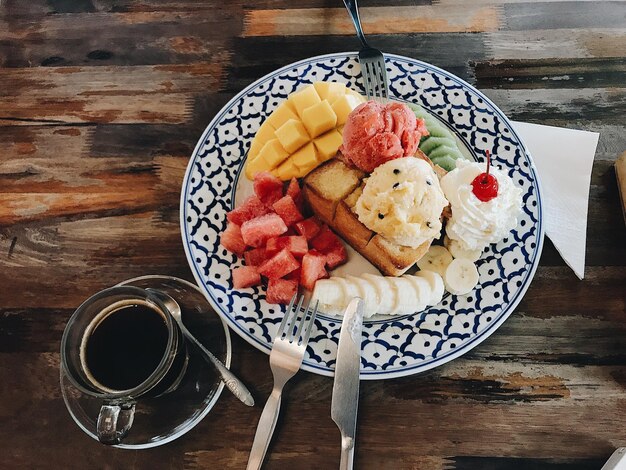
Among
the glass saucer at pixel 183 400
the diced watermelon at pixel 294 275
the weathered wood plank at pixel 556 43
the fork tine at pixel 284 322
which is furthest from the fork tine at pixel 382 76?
the glass saucer at pixel 183 400

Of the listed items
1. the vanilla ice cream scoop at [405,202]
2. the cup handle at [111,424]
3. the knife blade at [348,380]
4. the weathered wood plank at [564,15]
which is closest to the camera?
the cup handle at [111,424]

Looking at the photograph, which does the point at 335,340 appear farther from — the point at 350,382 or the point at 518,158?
the point at 518,158

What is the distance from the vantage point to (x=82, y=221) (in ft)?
5.77

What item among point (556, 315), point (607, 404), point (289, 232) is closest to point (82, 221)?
point (289, 232)

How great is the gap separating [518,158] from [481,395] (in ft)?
2.52

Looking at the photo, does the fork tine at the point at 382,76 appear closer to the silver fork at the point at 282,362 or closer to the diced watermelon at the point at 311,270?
the diced watermelon at the point at 311,270

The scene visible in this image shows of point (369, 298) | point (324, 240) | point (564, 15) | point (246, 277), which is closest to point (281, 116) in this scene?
point (324, 240)

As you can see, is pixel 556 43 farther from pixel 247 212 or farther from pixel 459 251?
pixel 247 212

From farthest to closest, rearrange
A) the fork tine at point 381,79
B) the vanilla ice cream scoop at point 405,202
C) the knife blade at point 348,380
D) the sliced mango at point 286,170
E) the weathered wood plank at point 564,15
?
the weathered wood plank at point 564,15 < the fork tine at point 381,79 < the sliced mango at point 286,170 < the vanilla ice cream scoop at point 405,202 < the knife blade at point 348,380

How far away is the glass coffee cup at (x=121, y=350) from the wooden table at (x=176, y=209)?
228 mm

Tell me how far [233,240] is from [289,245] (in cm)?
18

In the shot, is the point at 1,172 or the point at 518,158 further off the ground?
the point at 518,158

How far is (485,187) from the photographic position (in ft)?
4.88

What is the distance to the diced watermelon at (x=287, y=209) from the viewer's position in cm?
160
